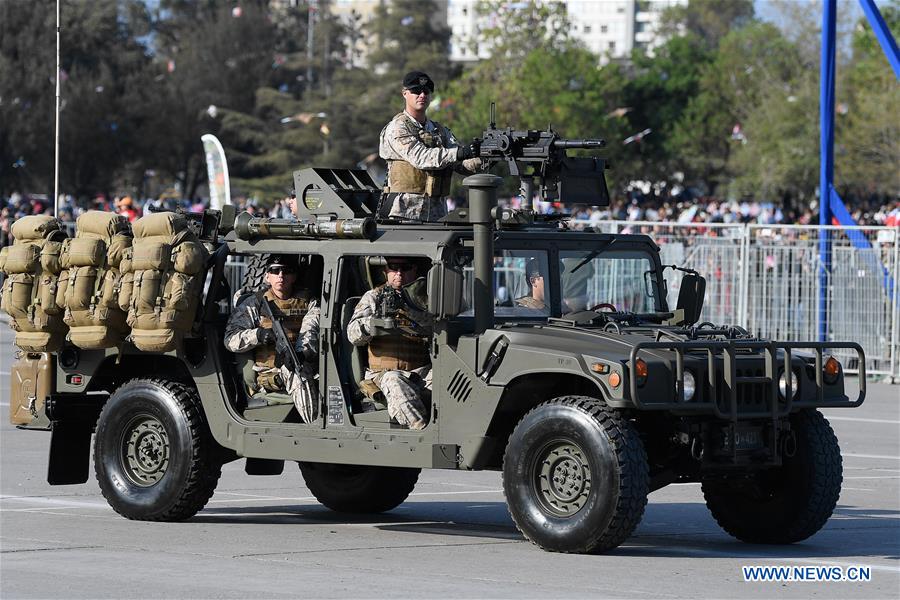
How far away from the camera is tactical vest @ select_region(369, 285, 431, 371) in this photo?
34.0 feet

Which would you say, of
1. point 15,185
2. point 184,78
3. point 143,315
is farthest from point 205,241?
point 184,78

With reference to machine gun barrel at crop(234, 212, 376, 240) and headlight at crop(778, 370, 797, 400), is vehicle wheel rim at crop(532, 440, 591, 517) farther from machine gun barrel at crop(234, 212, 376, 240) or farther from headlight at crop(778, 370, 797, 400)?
machine gun barrel at crop(234, 212, 376, 240)

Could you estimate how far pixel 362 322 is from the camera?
1027 cm

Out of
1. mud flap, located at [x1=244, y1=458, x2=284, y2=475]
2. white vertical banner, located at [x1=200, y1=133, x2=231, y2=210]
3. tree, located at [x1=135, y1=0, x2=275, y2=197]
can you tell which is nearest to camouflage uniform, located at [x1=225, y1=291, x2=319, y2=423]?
mud flap, located at [x1=244, y1=458, x2=284, y2=475]

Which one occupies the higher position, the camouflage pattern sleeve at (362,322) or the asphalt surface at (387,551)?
the camouflage pattern sleeve at (362,322)

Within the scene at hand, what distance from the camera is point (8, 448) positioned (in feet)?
49.3

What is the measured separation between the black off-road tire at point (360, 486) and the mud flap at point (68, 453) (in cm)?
151

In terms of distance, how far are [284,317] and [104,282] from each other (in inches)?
47.7

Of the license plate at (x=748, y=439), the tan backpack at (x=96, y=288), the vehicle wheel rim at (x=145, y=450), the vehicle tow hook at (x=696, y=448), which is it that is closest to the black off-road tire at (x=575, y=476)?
the vehicle tow hook at (x=696, y=448)

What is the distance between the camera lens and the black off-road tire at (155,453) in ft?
35.7

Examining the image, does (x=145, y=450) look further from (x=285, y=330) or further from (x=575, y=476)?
(x=575, y=476)

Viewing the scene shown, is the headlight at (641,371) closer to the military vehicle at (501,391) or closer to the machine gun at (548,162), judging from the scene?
the military vehicle at (501,391)

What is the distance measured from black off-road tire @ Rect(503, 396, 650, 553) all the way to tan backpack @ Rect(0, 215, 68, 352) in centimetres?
347

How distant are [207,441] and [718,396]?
11.0 feet
